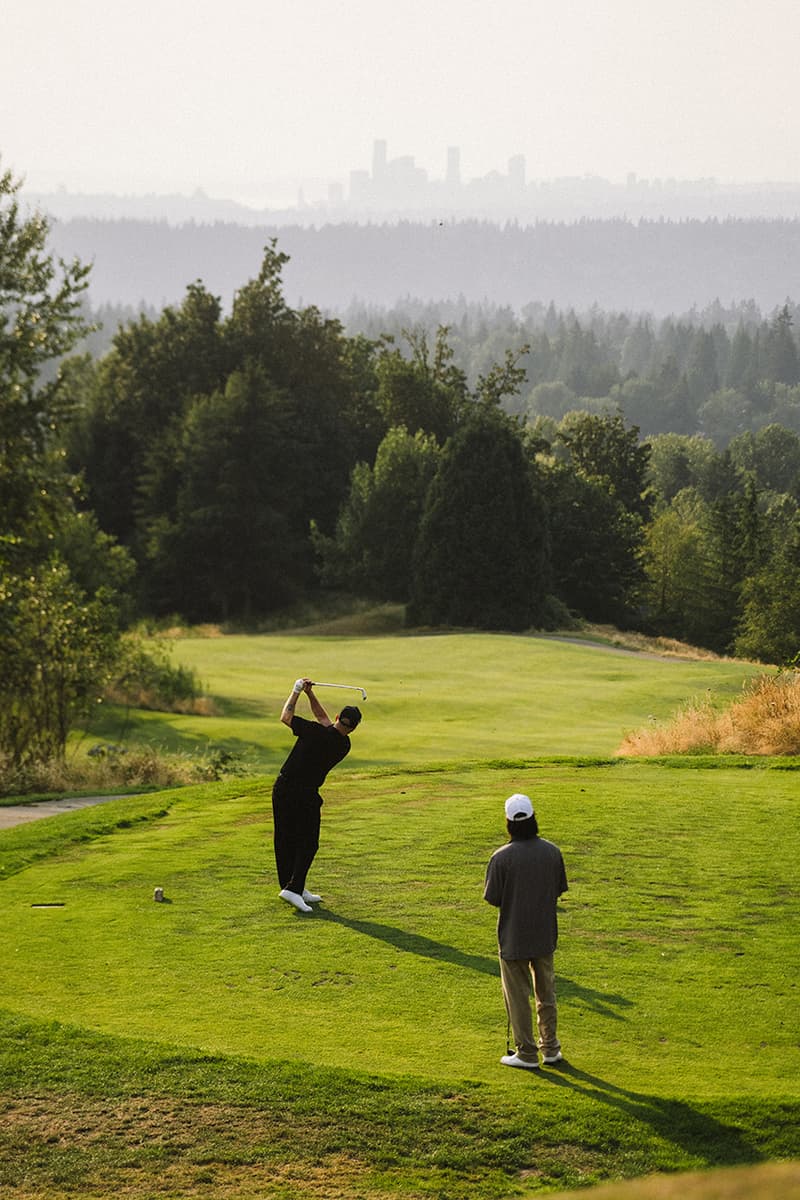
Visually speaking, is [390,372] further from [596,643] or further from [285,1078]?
[285,1078]

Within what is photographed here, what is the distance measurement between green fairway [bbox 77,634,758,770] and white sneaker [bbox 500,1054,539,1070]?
18111mm

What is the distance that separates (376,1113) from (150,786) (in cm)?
1603

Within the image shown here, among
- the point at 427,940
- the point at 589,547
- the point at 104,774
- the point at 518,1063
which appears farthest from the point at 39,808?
the point at 589,547

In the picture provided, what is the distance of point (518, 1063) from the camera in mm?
9250

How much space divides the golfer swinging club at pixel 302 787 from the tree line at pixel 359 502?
35.5m

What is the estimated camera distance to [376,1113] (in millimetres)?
8453

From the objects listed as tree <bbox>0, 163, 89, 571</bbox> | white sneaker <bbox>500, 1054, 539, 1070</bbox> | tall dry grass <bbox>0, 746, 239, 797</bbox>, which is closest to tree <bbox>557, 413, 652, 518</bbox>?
tree <bbox>0, 163, 89, 571</bbox>

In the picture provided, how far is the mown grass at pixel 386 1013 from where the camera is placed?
8.00 metres

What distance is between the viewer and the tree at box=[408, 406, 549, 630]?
69.9 metres

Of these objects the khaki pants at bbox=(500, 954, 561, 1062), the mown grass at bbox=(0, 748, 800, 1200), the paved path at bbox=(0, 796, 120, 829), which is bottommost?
the paved path at bbox=(0, 796, 120, 829)

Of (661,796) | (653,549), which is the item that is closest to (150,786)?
(661,796)

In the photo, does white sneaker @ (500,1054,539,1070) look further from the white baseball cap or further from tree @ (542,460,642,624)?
tree @ (542,460,642,624)

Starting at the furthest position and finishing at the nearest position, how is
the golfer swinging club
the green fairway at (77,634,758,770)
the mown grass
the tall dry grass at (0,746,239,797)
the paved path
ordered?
the green fairway at (77,634,758,770) → the tall dry grass at (0,746,239,797) → the paved path → the golfer swinging club → the mown grass

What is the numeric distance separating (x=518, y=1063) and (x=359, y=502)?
69.4 m
